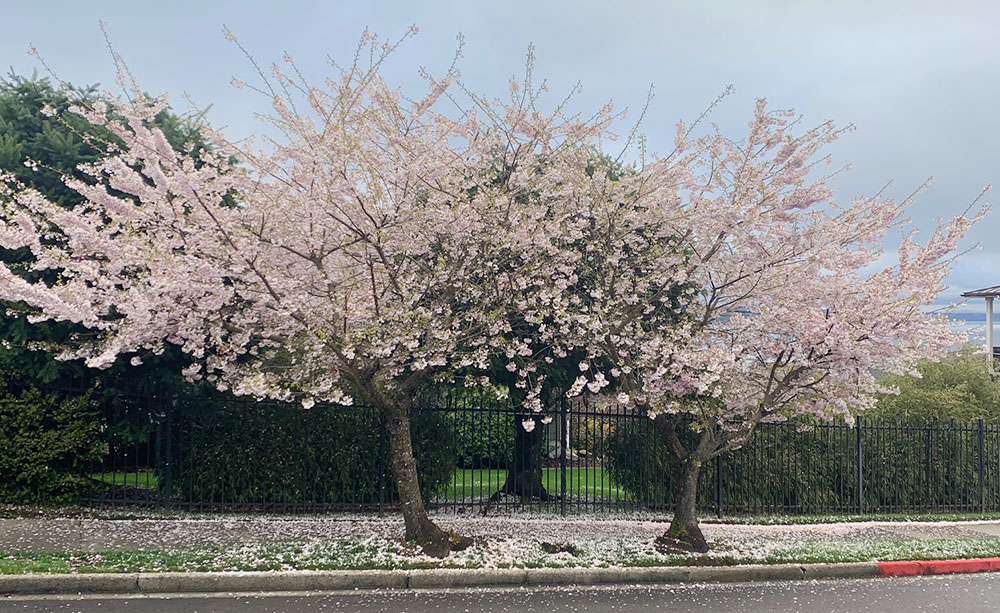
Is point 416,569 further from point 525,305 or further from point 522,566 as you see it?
point 525,305

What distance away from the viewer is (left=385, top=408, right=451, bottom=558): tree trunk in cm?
813

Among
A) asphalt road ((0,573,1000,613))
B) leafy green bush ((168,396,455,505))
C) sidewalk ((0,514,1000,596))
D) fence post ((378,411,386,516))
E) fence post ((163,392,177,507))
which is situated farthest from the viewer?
fence post ((378,411,386,516))

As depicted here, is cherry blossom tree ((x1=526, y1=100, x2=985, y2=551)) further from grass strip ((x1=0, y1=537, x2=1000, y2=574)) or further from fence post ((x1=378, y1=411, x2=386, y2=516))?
fence post ((x1=378, y1=411, x2=386, y2=516))

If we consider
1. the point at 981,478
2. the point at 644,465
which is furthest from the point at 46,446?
the point at 981,478

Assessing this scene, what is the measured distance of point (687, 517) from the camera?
9.06 meters

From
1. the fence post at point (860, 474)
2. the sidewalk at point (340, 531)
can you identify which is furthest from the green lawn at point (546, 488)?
the fence post at point (860, 474)

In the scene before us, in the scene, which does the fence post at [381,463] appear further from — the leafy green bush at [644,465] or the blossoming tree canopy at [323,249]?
the leafy green bush at [644,465]

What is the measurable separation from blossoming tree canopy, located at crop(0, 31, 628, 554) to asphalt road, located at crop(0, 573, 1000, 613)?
1448 mm

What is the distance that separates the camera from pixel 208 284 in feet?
25.6

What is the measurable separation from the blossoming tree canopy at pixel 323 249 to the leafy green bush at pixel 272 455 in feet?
5.83

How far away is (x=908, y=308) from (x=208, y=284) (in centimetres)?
858

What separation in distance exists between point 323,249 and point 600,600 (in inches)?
198

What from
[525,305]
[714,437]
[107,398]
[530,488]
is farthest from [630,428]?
[107,398]

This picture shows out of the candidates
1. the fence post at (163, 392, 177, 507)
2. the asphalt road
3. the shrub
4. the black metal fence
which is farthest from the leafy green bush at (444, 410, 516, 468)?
the fence post at (163, 392, 177, 507)
